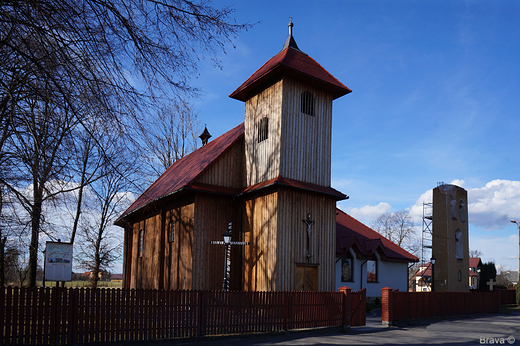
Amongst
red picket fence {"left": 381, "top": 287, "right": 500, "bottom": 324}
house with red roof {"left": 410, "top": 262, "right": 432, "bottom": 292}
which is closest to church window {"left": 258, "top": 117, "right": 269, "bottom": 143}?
red picket fence {"left": 381, "top": 287, "right": 500, "bottom": 324}

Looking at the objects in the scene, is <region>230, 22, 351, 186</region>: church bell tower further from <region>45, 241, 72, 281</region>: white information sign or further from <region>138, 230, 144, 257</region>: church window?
<region>138, 230, 144, 257</region>: church window

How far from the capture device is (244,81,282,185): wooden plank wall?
1898cm

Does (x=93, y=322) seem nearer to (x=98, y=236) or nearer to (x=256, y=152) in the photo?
(x=256, y=152)

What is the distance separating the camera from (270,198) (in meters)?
18.5

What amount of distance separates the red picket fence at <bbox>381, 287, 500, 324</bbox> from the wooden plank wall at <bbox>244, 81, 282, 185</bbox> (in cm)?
704

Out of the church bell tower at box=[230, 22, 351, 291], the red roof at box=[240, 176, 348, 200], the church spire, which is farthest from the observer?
the church spire

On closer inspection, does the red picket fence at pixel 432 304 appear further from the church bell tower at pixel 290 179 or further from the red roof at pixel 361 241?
the red roof at pixel 361 241

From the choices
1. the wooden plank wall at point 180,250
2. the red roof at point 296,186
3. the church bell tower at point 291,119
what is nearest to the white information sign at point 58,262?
the wooden plank wall at point 180,250

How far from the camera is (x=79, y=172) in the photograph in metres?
8.77

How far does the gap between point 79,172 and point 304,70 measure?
12.8 meters

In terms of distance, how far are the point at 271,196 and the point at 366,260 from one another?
1334 centimetres

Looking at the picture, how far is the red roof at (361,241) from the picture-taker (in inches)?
1102

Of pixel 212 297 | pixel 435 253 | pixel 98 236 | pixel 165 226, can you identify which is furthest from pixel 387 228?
pixel 212 297

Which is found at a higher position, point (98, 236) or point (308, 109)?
point (308, 109)
